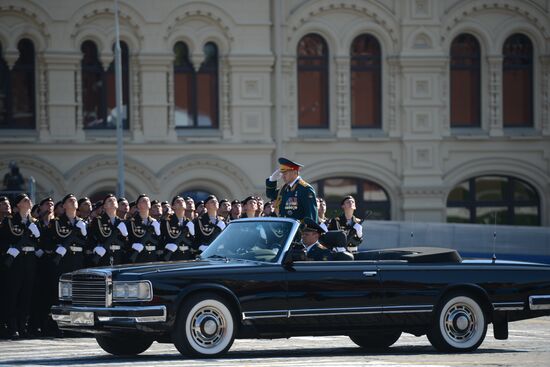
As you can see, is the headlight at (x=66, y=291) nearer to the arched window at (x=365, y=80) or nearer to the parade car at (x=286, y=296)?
the parade car at (x=286, y=296)

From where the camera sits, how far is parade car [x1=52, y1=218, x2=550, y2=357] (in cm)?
1691

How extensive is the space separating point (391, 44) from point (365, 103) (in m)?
1.92

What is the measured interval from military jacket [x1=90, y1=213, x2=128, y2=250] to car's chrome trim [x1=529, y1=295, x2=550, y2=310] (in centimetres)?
611

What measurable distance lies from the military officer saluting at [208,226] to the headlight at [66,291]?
15.6ft

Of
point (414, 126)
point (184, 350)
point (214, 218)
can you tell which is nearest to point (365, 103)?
point (414, 126)

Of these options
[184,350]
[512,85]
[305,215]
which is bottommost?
[184,350]

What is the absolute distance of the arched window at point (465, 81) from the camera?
47.8 m

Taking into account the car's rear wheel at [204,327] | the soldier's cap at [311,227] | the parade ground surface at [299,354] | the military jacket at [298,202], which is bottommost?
the parade ground surface at [299,354]

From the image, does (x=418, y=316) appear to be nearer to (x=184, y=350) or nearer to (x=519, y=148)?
(x=184, y=350)

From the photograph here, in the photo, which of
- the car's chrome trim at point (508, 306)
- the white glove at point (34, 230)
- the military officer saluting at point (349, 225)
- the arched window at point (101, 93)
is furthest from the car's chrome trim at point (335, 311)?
the arched window at point (101, 93)

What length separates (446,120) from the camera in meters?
47.9

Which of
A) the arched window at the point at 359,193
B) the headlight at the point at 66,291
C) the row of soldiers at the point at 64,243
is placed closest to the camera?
the headlight at the point at 66,291

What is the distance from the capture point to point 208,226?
2284 centimetres

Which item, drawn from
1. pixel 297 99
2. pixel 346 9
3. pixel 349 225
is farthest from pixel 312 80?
pixel 349 225
